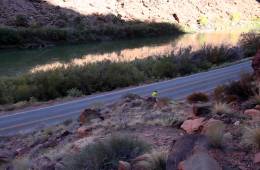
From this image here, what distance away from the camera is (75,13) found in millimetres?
77688

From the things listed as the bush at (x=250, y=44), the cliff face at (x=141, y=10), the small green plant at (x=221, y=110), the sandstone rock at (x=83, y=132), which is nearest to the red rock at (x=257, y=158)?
the small green plant at (x=221, y=110)

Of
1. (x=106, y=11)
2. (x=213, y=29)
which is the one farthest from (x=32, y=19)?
(x=213, y=29)

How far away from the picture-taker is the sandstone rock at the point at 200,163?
17.1 ft

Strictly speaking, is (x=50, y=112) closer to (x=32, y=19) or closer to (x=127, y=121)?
(x=127, y=121)

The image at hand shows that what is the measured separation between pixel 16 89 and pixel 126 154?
16.8 meters

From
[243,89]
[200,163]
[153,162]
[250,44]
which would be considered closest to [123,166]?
[153,162]

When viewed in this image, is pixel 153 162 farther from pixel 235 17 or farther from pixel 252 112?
pixel 235 17

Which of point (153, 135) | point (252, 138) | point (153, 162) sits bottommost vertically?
point (153, 135)

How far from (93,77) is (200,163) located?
785 inches

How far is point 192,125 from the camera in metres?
7.76

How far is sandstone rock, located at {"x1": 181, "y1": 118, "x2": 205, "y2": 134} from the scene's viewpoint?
24.6 feet

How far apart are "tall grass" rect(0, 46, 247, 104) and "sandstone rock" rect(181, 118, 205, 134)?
14.1 metres

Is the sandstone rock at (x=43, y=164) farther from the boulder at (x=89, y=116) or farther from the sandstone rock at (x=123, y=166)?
the boulder at (x=89, y=116)

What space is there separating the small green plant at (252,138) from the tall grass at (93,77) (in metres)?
15.7
